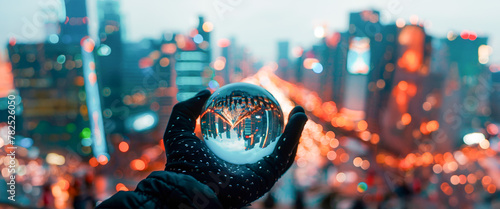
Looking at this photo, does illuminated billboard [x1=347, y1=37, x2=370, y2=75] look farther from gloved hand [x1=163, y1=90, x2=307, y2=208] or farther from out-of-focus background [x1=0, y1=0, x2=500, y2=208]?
gloved hand [x1=163, y1=90, x2=307, y2=208]

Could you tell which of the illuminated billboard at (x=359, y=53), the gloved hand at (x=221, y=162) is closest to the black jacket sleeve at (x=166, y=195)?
the gloved hand at (x=221, y=162)

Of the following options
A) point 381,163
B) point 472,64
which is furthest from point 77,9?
point 472,64

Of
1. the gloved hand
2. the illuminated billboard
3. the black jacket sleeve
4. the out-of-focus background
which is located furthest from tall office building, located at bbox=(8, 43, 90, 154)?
the illuminated billboard

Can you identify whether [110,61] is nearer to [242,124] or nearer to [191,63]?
[191,63]

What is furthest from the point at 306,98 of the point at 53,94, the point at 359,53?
the point at 53,94

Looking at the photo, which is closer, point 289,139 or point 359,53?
point 289,139

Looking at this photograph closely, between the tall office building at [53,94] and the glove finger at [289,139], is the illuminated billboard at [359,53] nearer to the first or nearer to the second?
the tall office building at [53,94]

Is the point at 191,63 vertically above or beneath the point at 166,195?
beneath
